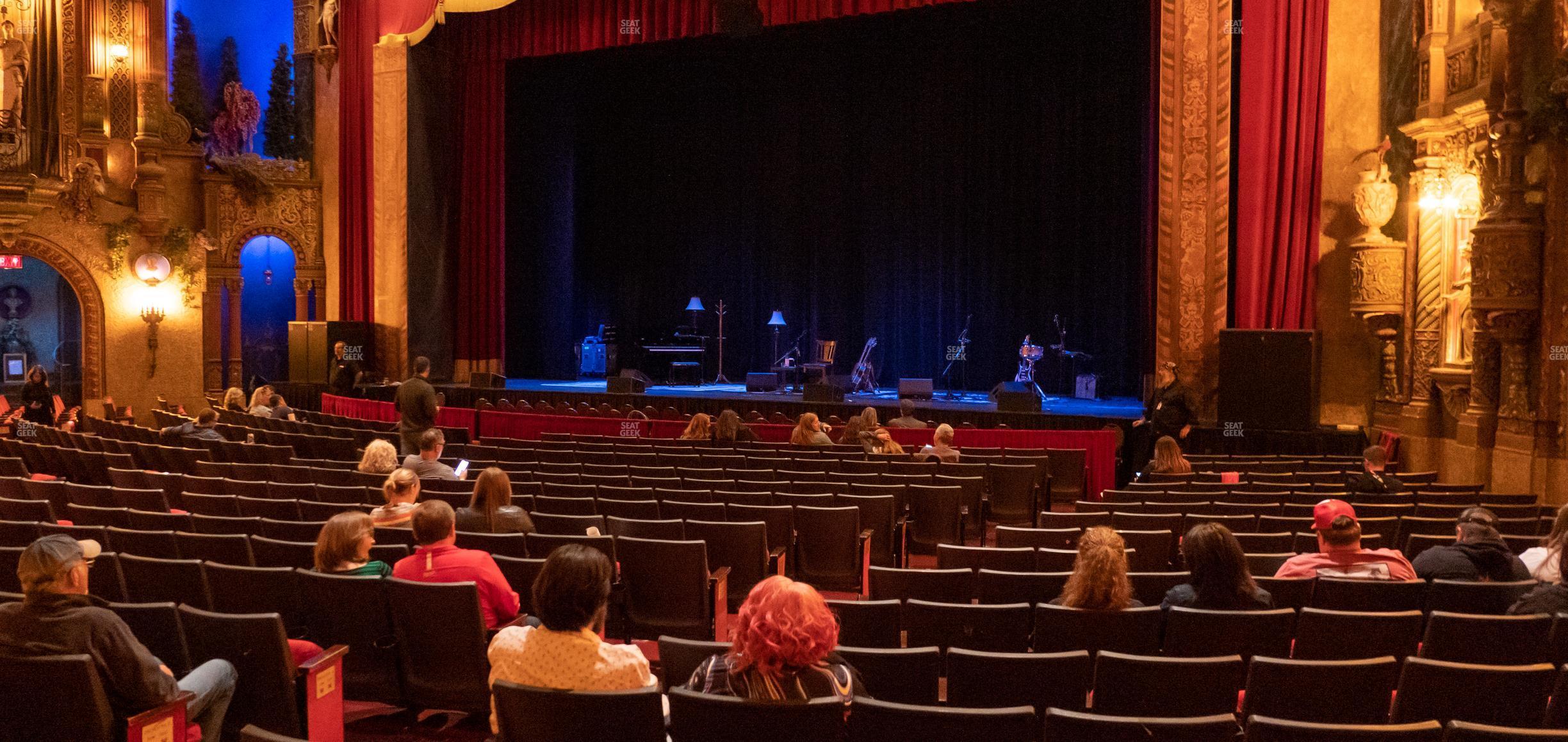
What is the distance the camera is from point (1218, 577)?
4.26 metres

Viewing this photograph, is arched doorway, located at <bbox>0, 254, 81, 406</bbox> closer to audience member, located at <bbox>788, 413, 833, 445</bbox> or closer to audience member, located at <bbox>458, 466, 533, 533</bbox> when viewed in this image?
audience member, located at <bbox>788, 413, 833, 445</bbox>

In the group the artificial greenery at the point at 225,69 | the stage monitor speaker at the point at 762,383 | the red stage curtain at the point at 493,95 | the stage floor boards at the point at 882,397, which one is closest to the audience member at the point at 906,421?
the stage floor boards at the point at 882,397

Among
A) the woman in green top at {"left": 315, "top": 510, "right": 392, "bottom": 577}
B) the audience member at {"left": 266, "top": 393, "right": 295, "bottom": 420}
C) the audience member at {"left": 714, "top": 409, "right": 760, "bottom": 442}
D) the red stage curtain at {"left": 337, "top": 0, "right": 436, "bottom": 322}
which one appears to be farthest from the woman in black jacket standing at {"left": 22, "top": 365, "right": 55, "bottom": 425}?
the woman in green top at {"left": 315, "top": 510, "right": 392, "bottom": 577}

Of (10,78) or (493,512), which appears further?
(10,78)

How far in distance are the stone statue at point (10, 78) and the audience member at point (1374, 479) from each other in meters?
18.0

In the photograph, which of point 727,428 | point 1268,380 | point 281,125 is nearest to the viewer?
point 727,428

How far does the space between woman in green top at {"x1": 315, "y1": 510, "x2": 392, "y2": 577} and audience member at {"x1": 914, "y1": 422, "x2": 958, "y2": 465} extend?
547 cm

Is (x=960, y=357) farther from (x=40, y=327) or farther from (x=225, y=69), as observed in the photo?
(x=40, y=327)

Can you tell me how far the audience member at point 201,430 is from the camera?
10.5 m

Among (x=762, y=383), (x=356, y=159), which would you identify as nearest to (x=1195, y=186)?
(x=762, y=383)

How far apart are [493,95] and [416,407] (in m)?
10.9

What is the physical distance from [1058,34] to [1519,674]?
1644 cm

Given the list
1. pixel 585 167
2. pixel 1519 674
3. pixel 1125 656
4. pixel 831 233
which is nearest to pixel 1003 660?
pixel 1125 656

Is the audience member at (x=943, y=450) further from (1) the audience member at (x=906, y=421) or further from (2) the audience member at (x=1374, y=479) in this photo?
(2) the audience member at (x=1374, y=479)
